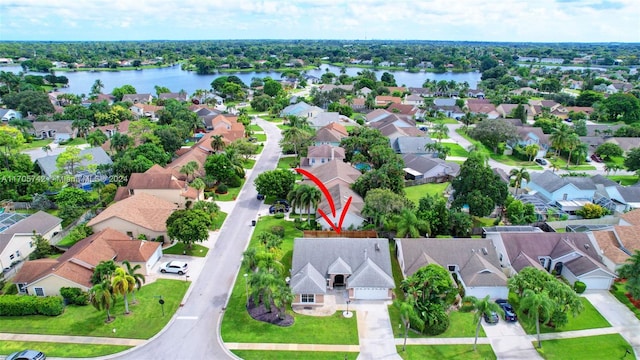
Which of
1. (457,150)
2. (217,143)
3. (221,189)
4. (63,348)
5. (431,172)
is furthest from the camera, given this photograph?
(457,150)

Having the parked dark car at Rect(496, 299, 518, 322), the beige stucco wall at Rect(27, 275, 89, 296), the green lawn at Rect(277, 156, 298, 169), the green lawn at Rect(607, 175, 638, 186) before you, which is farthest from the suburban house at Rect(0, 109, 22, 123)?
the green lawn at Rect(607, 175, 638, 186)

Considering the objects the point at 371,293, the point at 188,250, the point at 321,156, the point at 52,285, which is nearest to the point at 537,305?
the point at 371,293

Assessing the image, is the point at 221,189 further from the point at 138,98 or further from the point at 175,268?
the point at 138,98

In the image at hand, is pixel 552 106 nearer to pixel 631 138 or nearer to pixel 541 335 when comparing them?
pixel 631 138

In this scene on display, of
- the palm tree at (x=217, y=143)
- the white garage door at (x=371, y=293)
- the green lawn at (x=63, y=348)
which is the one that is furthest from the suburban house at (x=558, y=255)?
the palm tree at (x=217, y=143)

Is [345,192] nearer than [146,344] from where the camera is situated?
No

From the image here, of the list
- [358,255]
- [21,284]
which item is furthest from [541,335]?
[21,284]
